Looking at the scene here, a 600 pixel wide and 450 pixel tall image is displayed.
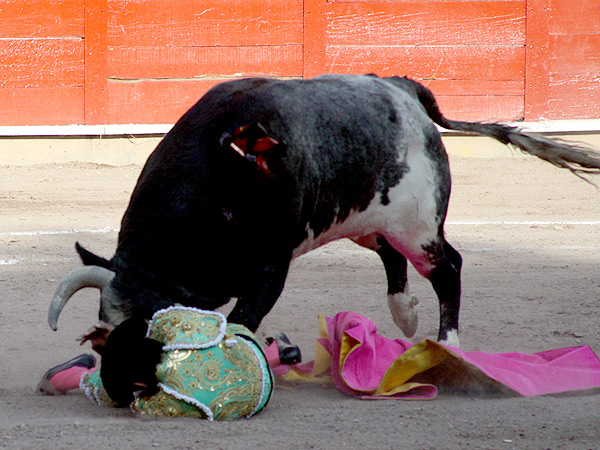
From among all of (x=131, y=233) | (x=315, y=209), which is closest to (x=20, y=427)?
(x=131, y=233)

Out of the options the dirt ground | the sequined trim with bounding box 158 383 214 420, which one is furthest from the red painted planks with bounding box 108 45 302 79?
the sequined trim with bounding box 158 383 214 420

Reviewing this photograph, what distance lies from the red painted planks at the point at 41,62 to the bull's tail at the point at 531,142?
16.4ft

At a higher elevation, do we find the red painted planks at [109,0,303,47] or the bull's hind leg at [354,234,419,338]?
the red painted planks at [109,0,303,47]

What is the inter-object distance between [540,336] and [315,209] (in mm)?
1118

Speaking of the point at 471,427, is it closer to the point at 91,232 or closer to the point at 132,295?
the point at 132,295

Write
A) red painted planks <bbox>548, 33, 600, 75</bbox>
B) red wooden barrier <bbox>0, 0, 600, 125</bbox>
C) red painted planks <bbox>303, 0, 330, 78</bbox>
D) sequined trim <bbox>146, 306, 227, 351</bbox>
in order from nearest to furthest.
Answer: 1. sequined trim <bbox>146, 306, 227, 351</bbox>
2. red wooden barrier <bbox>0, 0, 600, 125</bbox>
3. red painted planks <bbox>303, 0, 330, 78</bbox>
4. red painted planks <bbox>548, 33, 600, 75</bbox>

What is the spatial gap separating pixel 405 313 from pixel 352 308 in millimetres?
458

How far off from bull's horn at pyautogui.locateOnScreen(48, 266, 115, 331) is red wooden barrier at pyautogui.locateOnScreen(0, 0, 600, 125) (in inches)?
225

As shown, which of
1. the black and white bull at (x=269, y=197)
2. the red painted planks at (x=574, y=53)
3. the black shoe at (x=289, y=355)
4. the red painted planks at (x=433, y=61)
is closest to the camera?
the black and white bull at (x=269, y=197)

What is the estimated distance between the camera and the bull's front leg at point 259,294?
2586 millimetres

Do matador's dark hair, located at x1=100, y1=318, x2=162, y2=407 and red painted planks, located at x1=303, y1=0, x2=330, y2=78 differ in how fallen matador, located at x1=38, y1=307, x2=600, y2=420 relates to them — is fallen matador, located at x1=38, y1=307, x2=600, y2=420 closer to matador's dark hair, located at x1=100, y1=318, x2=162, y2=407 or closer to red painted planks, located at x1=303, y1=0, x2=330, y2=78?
matador's dark hair, located at x1=100, y1=318, x2=162, y2=407

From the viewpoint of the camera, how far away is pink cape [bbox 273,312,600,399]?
2.66 meters

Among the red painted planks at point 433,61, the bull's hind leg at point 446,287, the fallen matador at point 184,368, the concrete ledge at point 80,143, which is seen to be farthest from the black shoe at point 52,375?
the red painted planks at point 433,61

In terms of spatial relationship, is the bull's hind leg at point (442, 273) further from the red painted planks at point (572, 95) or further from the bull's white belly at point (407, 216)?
the red painted planks at point (572, 95)
